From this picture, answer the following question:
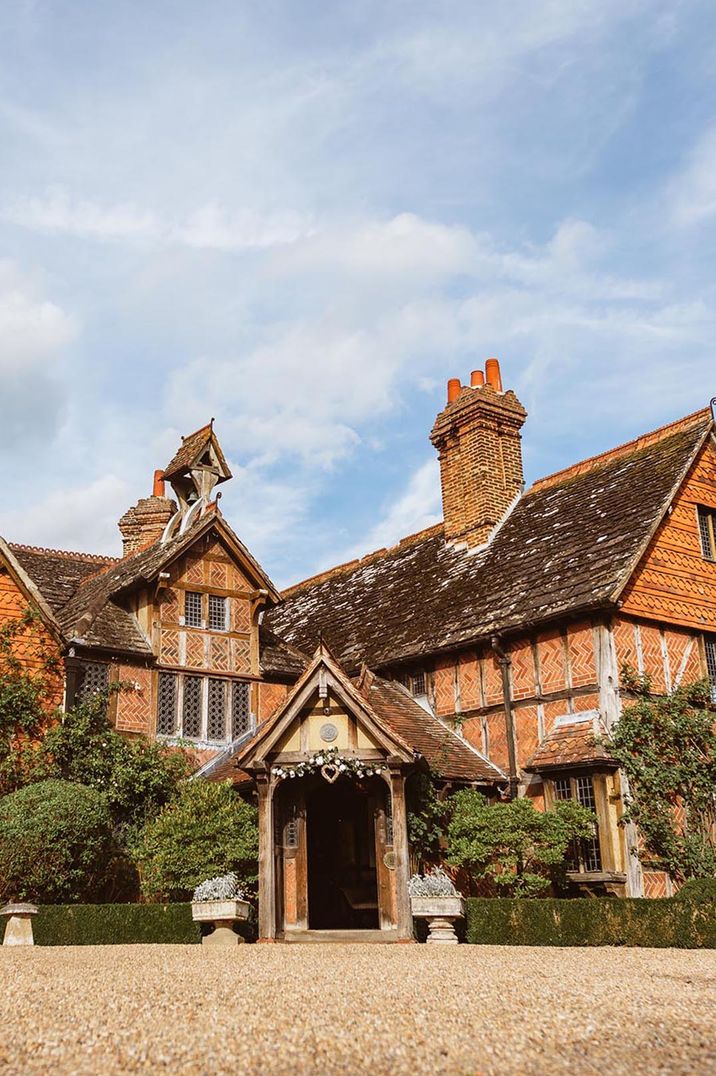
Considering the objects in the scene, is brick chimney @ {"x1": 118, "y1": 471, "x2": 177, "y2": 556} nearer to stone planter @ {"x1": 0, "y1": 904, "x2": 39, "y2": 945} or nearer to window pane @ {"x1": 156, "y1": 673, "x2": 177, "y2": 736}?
window pane @ {"x1": 156, "y1": 673, "x2": 177, "y2": 736}

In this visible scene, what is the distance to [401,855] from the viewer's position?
17000mm

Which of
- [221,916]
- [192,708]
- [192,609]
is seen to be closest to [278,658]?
[192,609]

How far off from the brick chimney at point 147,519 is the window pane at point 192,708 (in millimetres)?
7971

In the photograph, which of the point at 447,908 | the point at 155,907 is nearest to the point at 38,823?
the point at 155,907

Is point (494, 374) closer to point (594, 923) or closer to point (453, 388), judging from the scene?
point (453, 388)

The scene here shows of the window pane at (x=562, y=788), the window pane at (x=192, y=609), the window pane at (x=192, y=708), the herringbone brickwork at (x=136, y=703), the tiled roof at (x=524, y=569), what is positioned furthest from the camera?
the window pane at (x=192, y=609)

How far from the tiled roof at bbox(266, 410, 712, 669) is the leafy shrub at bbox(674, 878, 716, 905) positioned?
5723 millimetres

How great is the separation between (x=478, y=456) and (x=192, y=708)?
391 inches

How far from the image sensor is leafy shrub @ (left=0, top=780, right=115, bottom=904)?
17.5m

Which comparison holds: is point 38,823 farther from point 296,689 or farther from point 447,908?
point 447,908

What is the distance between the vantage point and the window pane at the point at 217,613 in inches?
957

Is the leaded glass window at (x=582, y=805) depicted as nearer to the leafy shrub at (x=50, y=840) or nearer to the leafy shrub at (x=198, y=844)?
the leafy shrub at (x=198, y=844)

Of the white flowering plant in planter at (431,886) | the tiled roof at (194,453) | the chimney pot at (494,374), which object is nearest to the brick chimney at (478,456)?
the chimney pot at (494,374)

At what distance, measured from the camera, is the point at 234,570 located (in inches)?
984
